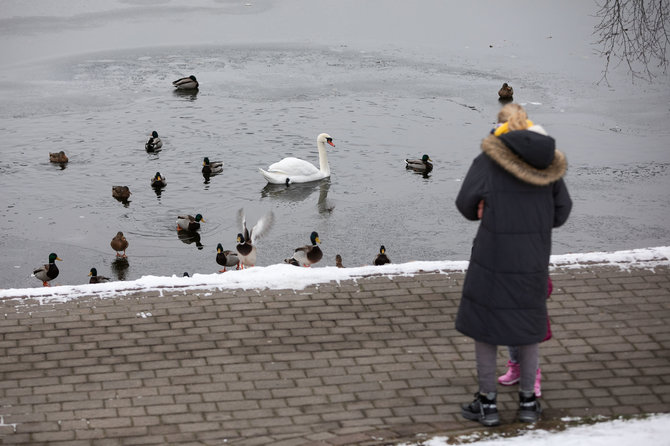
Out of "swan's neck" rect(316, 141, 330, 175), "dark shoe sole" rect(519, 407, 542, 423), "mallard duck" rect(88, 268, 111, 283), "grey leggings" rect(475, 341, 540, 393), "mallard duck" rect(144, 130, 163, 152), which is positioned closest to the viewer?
"grey leggings" rect(475, 341, 540, 393)

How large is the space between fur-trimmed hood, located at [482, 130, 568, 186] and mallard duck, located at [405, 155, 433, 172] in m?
12.8

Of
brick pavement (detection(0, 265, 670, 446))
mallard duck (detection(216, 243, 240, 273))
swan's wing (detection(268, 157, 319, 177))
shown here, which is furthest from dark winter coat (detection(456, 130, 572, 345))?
swan's wing (detection(268, 157, 319, 177))

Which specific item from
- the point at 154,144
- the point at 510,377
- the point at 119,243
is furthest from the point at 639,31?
the point at 510,377

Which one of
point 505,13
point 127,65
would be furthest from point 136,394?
point 505,13

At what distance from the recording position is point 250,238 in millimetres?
15125

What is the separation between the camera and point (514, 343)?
5.88m

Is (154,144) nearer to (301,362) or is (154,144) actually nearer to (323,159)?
(323,159)

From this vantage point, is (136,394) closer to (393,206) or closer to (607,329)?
(607,329)

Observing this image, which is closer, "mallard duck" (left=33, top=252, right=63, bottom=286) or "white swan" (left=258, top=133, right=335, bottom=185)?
"mallard duck" (left=33, top=252, right=63, bottom=286)

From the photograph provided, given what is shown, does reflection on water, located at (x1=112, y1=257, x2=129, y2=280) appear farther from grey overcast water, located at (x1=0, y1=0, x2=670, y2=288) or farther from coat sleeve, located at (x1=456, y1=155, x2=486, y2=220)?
coat sleeve, located at (x1=456, y1=155, x2=486, y2=220)

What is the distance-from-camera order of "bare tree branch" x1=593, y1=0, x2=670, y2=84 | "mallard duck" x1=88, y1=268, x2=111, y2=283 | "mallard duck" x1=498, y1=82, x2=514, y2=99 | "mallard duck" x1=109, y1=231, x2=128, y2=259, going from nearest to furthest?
"bare tree branch" x1=593, y1=0, x2=670, y2=84, "mallard duck" x1=88, y1=268, x2=111, y2=283, "mallard duck" x1=109, y1=231, x2=128, y2=259, "mallard duck" x1=498, y1=82, x2=514, y2=99

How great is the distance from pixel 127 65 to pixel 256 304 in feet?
59.9

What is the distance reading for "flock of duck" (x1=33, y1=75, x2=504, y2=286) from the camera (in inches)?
553

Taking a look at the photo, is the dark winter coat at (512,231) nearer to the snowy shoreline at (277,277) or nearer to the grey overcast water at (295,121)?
the snowy shoreline at (277,277)
